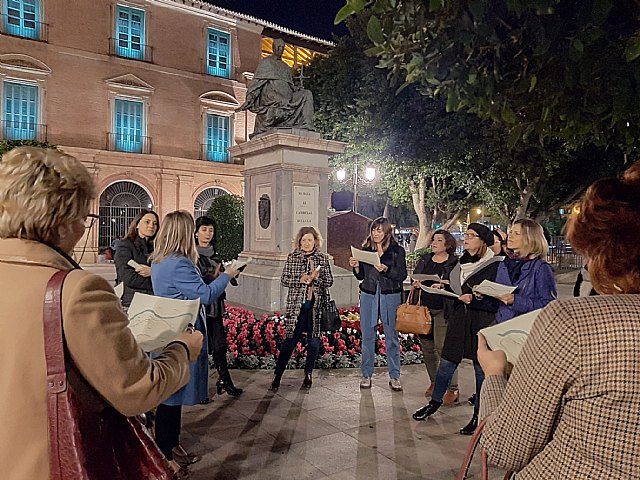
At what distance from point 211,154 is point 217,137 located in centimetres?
101

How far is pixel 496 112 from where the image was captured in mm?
3857

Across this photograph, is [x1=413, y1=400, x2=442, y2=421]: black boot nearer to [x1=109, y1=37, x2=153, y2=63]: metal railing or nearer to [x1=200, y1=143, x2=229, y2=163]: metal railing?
[x1=200, y1=143, x2=229, y2=163]: metal railing

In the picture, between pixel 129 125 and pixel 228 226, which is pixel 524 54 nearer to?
pixel 228 226

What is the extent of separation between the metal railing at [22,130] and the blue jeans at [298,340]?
878 inches

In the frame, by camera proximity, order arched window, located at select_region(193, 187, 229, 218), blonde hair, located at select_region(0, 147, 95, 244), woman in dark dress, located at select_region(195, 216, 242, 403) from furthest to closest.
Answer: arched window, located at select_region(193, 187, 229, 218) → woman in dark dress, located at select_region(195, 216, 242, 403) → blonde hair, located at select_region(0, 147, 95, 244)

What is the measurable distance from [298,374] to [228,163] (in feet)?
78.3

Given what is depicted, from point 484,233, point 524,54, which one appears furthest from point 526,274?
point 524,54

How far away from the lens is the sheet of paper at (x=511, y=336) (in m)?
2.07

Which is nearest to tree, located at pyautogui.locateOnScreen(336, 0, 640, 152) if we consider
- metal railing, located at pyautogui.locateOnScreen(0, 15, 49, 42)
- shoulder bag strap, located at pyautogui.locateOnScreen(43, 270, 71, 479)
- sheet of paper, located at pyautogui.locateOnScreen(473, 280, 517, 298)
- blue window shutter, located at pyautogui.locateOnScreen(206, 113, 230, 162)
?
sheet of paper, located at pyautogui.locateOnScreen(473, 280, 517, 298)

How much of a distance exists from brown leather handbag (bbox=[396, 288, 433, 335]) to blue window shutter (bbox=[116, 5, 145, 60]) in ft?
82.4

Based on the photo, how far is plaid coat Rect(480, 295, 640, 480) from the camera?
1.39 metres

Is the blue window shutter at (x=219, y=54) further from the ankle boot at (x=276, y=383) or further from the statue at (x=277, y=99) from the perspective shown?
the ankle boot at (x=276, y=383)

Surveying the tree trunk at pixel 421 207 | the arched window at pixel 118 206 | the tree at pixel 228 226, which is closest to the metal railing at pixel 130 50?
the arched window at pixel 118 206

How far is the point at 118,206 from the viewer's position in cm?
2633
